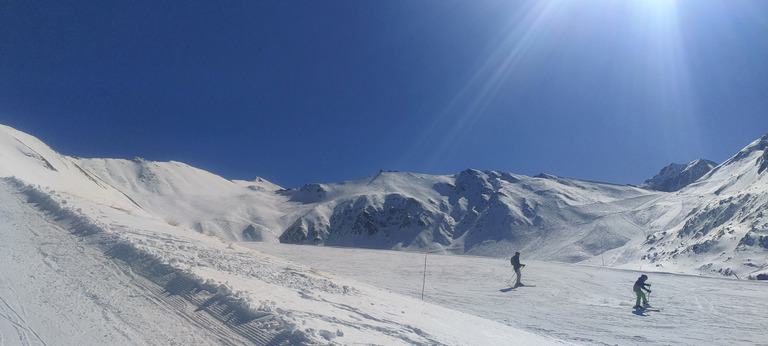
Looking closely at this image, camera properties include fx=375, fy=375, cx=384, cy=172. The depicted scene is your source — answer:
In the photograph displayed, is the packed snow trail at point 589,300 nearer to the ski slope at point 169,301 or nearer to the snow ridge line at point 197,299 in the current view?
the ski slope at point 169,301

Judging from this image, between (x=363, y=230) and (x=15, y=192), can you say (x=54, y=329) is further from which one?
(x=363, y=230)

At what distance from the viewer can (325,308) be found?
24.8ft

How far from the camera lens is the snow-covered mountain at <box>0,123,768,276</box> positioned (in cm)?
3517

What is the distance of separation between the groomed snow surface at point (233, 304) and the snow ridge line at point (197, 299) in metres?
0.02

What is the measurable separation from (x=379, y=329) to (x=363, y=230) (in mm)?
127668

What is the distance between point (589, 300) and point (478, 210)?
125m

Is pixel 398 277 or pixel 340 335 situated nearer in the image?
pixel 340 335

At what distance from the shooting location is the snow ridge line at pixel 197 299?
18.0ft

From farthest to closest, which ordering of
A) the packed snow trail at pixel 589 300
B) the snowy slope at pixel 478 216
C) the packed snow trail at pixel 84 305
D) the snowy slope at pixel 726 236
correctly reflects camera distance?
the snowy slope at pixel 478 216 → the snowy slope at pixel 726 236 → the packed snow trail at pixel 589 300 → the packed snow trail at pixel 84 305

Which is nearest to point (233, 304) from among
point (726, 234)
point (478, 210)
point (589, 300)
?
point (589, 300)

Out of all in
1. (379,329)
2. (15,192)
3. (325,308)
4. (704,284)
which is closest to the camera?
(379,329)

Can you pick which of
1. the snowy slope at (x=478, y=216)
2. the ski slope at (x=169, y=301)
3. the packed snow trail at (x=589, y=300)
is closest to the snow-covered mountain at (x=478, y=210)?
the snowy slope at (x=478, y=216)

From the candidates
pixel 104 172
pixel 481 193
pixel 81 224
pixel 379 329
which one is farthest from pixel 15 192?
pixel 104 172

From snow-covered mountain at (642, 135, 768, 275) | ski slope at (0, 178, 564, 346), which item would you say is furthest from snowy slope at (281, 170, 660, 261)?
ski slope at (0, 178, 564, 346)
